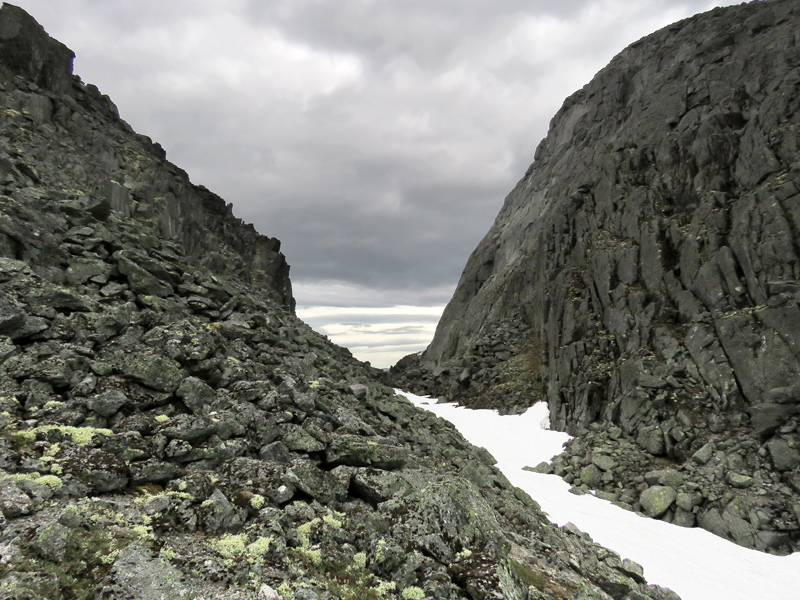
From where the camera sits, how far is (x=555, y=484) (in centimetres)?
2848

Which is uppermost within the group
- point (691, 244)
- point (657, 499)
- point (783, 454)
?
point (691, 244)

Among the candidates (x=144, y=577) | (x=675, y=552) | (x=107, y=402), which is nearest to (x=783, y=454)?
(x=675, y=552)

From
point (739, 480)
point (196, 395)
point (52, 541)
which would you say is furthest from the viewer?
point (739, 480)

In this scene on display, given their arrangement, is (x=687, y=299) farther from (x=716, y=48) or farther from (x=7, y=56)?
(x=7, y=56)

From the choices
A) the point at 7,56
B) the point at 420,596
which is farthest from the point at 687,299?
the point at 7,56

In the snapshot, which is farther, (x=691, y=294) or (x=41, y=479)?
(x=691, y=294)

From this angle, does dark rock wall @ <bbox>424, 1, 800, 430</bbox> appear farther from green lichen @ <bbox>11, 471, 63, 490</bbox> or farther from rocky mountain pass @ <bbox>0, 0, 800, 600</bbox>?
green lichen @ <bbox>11, 471, 63, 490</bbox>

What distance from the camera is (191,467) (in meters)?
9.25

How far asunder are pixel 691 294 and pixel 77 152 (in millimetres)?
50184

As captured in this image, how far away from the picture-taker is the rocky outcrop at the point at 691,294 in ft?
80.9

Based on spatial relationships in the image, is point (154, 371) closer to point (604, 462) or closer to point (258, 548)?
point (258, 548)

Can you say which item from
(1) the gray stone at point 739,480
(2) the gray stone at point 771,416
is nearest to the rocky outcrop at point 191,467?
(1) the gray stone at point 739,480

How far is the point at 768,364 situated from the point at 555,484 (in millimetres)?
16761

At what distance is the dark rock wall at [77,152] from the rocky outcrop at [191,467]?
1.63 meters
